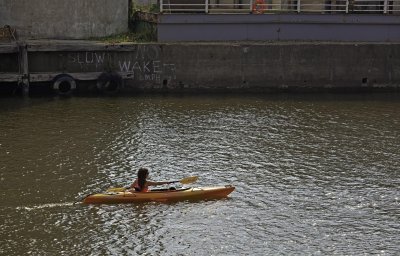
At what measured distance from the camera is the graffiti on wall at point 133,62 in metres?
31.4

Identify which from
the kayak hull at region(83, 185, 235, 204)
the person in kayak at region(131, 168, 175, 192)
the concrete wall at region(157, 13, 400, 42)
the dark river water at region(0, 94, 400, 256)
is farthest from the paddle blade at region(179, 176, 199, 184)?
the concrete wall at region(157, 13, 400, 42)

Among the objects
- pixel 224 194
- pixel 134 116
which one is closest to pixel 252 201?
pixel 224 194

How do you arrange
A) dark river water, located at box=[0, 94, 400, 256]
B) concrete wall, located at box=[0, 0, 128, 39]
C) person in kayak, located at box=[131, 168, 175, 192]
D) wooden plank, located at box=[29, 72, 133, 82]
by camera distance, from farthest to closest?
concrete wall, located at box=[0, 0, 128, 39]
wooden plank, located at box=[29, 72, 133, 82]
person in kayak, located at box=[131, 168, 175, 192]
dark river water, located at box=[0, 94, 400, 256]

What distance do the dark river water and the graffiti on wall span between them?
169 cm

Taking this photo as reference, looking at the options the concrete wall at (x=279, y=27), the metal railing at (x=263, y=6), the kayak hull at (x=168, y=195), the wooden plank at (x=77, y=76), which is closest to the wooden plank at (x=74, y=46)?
the wooden plank at (x=77, y=76)

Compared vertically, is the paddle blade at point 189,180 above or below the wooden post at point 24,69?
below

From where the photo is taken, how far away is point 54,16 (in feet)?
108

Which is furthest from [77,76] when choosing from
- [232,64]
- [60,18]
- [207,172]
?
[207,172]

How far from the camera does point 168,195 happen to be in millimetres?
17906

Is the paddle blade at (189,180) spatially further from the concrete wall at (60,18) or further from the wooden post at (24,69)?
the concrete wall at (60,18)

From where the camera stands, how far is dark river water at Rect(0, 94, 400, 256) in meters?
15.2

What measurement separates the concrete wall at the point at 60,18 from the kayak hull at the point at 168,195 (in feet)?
57.8

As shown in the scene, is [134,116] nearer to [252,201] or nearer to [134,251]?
[252,201]

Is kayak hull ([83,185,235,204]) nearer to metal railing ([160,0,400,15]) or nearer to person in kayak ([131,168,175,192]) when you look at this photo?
person in kayak ([131,168,175,192])
